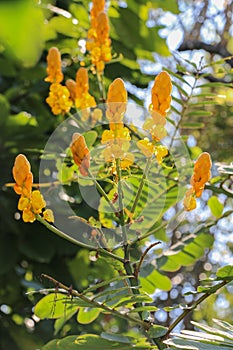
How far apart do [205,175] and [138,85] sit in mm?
1040

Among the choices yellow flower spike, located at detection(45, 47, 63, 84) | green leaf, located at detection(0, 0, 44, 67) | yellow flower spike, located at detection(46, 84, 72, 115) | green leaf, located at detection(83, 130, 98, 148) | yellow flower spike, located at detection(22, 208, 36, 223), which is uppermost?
yellow flower spike, located at detection(45, 47, 63, 84)

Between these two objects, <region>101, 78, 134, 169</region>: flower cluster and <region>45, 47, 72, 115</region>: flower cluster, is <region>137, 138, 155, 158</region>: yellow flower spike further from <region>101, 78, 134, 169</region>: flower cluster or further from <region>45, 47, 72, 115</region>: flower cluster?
<region>45, 47, 72, 115</region>: flower cluster

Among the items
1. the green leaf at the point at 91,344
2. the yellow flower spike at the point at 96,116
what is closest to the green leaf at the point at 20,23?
the green leaf at the point at 91,344

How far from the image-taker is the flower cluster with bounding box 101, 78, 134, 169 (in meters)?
0.53

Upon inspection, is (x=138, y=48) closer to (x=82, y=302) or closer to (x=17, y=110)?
(x=17, y=110)

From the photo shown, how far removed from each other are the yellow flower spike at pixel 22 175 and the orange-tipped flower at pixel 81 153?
49 millimetres

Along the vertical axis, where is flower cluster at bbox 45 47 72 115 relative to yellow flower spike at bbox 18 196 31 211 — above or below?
above

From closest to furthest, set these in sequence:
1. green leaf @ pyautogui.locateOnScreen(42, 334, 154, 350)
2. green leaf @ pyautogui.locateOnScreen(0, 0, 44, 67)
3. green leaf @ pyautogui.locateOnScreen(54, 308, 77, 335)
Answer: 1. green leaf @ pyautogui.locateOnScreen(0, 0, 44, 67)
2. green leaf @ pyautogui.locateOnScreen(42, 334, 154, 350)
3. green leaf @ pyautogui.locateOnScreen(54, 308, 77, 335)

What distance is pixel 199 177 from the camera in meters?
0.57

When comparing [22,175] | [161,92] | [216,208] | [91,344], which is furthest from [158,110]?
[216,208]

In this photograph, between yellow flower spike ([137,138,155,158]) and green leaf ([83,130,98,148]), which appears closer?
yellow flower spike ([137,138,155,158])

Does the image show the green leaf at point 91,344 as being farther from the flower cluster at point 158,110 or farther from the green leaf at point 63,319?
the flower cluster at point 158,110

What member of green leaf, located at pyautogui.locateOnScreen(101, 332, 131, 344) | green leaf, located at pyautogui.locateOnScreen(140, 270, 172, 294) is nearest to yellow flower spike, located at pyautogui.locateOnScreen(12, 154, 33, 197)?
green leaf, located at pyautogui.locateOnScreen(101, 332, 131, 344)

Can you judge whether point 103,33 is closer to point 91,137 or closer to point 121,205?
point 91,137
